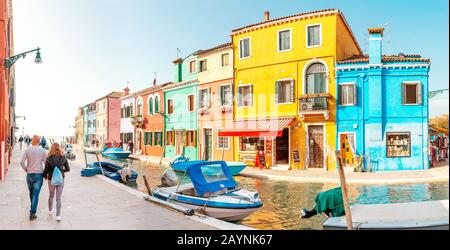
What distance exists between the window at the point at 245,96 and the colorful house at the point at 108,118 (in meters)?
20.8

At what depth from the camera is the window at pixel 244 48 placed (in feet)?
63.6

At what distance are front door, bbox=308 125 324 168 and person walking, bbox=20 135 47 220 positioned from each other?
45.5ft

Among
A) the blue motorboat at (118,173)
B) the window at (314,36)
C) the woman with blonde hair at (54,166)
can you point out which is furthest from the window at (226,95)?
the woman with blonde hair at (54,166)

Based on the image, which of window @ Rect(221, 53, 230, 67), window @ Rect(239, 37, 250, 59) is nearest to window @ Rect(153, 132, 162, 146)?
window @ Rect(221, 53, 230, 67)

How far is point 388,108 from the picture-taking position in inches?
612

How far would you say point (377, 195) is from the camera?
33.7 ft

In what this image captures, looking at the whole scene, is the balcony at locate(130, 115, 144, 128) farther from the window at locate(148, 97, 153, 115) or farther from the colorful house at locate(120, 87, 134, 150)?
the window at locate(148, 97, 153, 115)

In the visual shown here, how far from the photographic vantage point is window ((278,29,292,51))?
58.4ft

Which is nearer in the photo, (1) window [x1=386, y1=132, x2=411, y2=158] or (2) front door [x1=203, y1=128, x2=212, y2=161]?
(1) window [x1=386, y1=132, x2=411, y2=158]

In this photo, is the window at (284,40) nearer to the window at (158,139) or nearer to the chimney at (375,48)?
the chimney at (375,48)

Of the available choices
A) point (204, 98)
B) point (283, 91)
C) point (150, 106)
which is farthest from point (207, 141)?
point (150, 106)

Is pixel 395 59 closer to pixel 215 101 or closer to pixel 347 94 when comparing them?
pixel 347 94

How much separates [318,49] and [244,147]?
7087mm
